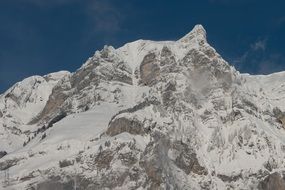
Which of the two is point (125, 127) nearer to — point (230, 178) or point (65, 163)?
point (65, 163)

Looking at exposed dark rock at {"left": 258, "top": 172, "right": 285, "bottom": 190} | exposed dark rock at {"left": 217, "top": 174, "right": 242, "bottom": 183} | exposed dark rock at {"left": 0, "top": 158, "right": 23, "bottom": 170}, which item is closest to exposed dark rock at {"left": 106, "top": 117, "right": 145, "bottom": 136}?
exposed dark rock at {"left": 217, "top": 174, "right": 242, "bottom": 183}

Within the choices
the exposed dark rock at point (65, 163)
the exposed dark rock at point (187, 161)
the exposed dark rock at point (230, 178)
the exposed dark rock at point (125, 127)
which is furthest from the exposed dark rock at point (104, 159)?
the exposed dark rock at point (230, 178)

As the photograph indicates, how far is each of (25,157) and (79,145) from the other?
12986mm

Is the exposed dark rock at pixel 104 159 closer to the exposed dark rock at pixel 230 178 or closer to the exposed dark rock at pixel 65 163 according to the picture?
the exposed dark rock at pixel 65 163

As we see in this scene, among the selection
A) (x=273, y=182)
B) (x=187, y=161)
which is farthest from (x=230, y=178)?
(x=187, y=161)

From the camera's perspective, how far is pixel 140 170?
17800 centimetres

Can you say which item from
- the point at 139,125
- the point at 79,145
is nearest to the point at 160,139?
the point at 139,125

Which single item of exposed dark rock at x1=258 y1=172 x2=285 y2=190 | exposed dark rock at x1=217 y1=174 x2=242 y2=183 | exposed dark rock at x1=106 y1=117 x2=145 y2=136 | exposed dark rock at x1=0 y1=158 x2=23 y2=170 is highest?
exposed dark rock at x1=106 y1=117 x2=145 y2=136

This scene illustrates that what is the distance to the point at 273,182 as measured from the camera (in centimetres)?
18538

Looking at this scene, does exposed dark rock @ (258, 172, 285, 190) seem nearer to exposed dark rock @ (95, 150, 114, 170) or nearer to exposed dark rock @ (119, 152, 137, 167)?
exposed dark rock @ (119, 152, 137, 167)

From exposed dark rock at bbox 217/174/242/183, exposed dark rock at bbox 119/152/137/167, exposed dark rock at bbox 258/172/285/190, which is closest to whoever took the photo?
exposed dark rock at bbox 119/152/137/167

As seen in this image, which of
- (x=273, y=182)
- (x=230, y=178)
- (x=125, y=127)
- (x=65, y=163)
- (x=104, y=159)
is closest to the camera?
(x=104, y=159)

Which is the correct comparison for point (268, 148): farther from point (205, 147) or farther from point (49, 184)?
point (49, 184)

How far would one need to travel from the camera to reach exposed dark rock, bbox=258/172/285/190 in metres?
184
